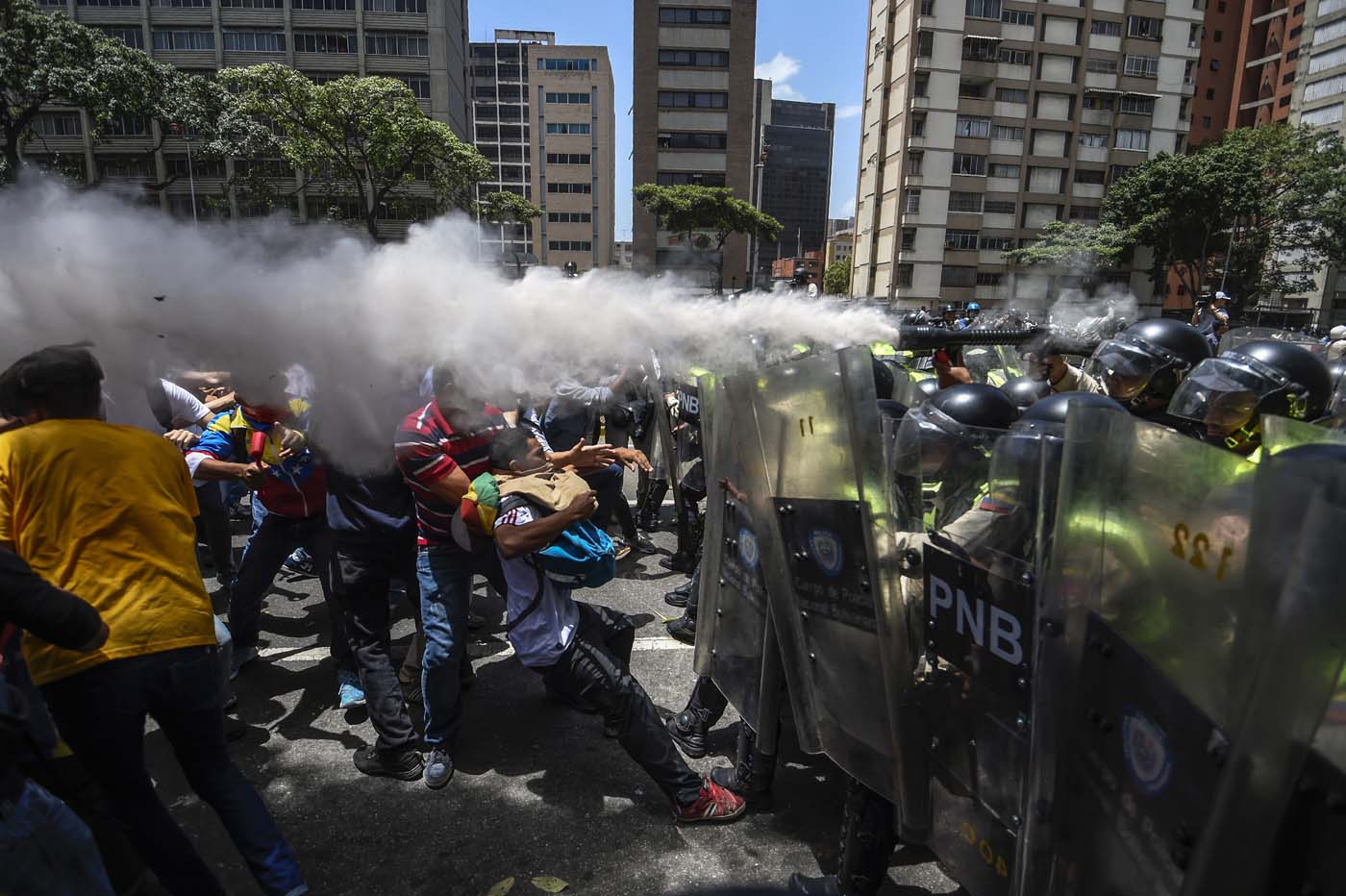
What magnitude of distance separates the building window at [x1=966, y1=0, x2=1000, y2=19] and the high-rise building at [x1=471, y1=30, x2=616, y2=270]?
124 ft

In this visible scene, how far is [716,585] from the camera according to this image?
309 centimetres

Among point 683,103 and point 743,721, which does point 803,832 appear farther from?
point 683,103

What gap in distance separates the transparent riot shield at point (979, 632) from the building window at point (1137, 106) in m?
60.3

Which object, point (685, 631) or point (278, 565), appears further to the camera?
Result: point (685, 631)

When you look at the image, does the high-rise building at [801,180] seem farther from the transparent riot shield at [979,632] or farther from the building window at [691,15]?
the transparent riot shield at [979,632]

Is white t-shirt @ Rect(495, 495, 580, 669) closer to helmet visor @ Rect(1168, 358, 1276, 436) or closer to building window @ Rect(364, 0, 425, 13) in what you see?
helmet visor @ Rect(1168, 358, 1276, 436)

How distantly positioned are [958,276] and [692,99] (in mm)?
24528

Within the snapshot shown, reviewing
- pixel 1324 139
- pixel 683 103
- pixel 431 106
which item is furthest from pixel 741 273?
pixel 1324 139

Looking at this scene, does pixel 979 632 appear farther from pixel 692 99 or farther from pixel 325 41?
pixel 692 99

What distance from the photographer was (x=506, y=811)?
3.06 metres

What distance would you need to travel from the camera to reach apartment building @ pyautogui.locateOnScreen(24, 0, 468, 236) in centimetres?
4525

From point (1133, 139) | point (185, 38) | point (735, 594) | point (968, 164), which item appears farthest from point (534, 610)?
point (1133, 139)

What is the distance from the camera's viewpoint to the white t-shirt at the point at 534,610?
2980mm

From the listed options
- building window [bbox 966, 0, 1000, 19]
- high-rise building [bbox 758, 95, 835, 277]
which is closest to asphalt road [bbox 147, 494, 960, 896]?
building window [bbox 966, 0, 1000, 19]
